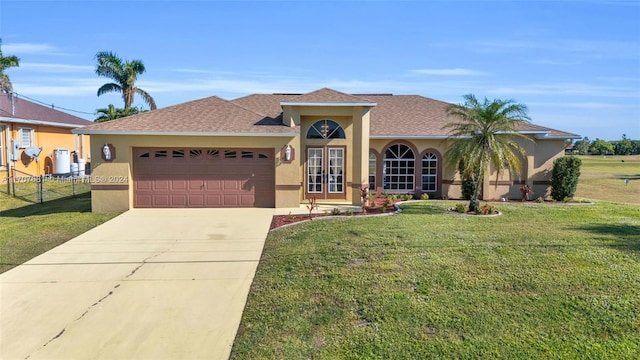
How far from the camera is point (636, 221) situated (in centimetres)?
1184

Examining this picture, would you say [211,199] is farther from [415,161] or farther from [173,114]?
[415,161]

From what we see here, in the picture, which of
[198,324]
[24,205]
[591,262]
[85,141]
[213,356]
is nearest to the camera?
[213,356]

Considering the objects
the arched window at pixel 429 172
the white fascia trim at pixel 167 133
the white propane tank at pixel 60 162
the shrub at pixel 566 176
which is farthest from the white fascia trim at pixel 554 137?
the white propane tank at pixel 60 162

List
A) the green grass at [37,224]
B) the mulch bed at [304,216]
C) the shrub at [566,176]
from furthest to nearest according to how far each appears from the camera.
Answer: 1. the shrub at [566,176]
2. the mulch bed at [304,216]
3. the green grass at [37,224]

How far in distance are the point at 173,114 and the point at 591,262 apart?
1425 centimetres

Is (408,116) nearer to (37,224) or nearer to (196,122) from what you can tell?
(196,122)

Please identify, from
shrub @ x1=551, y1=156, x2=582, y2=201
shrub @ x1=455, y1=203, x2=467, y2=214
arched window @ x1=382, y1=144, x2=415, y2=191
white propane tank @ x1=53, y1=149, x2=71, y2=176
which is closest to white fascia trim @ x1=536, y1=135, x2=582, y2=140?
shrub @ x1=551, y1=156, x2=582, y2=201

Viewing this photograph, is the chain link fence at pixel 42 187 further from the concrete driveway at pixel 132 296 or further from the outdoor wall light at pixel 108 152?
the concrete driveway at pixel 132 296

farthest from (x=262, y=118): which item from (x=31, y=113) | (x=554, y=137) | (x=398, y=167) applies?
(x=31, y=113)

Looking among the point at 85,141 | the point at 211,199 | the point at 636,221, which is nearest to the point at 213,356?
the point at 211,199

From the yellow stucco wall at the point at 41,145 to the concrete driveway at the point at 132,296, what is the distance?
46.5 feet

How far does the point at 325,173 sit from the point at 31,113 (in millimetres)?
19938

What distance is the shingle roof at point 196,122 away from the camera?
14.9 metres

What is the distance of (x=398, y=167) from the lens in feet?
60.6
